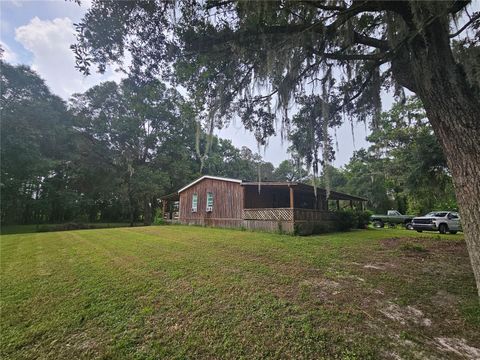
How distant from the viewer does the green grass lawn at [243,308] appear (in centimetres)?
257

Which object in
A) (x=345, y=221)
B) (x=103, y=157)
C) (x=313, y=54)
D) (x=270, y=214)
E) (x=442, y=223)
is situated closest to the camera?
(x=313, y=54)

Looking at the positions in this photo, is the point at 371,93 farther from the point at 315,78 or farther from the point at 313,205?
the point at 313,205

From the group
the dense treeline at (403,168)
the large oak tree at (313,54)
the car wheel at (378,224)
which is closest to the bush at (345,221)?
the dense treeline at (403,168)

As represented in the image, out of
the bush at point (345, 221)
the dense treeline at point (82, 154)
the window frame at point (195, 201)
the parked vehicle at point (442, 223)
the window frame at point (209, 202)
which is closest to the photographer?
the parked vehicle at point (442, 223)

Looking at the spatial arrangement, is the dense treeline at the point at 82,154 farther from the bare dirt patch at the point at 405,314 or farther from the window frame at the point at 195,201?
the bare dirt patch at the point at 405,314

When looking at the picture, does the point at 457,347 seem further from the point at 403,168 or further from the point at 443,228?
the point at 403,168

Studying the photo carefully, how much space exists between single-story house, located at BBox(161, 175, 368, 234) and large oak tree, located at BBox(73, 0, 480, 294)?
6322 millimetres

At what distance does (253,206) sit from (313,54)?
11870 mm

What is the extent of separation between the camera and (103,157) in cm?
2542

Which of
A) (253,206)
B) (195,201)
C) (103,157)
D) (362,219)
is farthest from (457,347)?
(103,157)

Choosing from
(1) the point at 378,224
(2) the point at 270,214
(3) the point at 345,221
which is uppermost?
(2) the point at 270,214

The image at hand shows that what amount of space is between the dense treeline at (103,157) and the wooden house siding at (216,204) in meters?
3.16

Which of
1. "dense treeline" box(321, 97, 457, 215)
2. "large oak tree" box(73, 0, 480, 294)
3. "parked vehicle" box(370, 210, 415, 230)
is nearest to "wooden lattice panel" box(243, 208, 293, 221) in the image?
"dense treeline" box(321, 97, 457, 215)

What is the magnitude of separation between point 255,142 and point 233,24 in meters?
2.26
